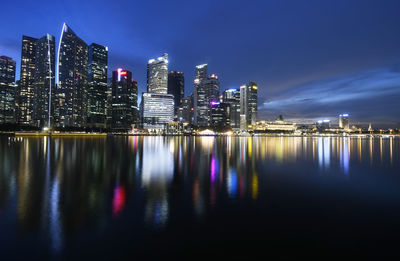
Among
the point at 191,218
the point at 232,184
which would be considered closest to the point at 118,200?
the point at 191,218

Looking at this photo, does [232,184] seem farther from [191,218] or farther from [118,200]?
[118,200]

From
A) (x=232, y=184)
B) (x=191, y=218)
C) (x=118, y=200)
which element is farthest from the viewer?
(x=232, y=184)

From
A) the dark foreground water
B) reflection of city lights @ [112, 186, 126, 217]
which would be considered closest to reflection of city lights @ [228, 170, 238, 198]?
the dark foreground water

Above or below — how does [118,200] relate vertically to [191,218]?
above

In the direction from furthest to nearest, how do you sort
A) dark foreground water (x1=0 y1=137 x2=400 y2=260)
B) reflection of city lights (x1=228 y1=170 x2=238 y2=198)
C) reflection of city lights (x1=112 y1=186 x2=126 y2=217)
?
reflection of city lights (x1=228 y1=170 x2=238 y2=198)
reflection of city lights (x1=112 y1=186 x2=126 y2=217)
dark foreground water (x1=0 y1=137 x2=400 y2=260)

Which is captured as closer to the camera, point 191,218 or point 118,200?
point 191,218

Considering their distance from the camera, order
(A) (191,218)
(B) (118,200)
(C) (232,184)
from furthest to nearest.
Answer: (C) (232,184) < (B) (118,200) < (A) (191,218)

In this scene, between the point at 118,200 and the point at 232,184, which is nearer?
the point at 118,200

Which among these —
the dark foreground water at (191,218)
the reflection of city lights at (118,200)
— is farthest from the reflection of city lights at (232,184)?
the reflection of city lights at (118,200)

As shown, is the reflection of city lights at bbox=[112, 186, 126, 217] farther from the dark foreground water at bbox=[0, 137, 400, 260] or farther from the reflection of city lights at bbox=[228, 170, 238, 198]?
the reflection of city lights at bbox=[228, 170, 238, 198]

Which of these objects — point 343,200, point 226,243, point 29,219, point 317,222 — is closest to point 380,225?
point 317,222

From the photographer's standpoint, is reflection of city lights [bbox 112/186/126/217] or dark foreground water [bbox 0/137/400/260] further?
reflection of city lights [bbox 112/186/126/217]

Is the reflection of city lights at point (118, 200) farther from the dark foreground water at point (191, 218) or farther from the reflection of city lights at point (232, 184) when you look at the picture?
the reflection of city lights at point (232, 184)

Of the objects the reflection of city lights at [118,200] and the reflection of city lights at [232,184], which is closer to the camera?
the reflection of city lights at [118,200]
